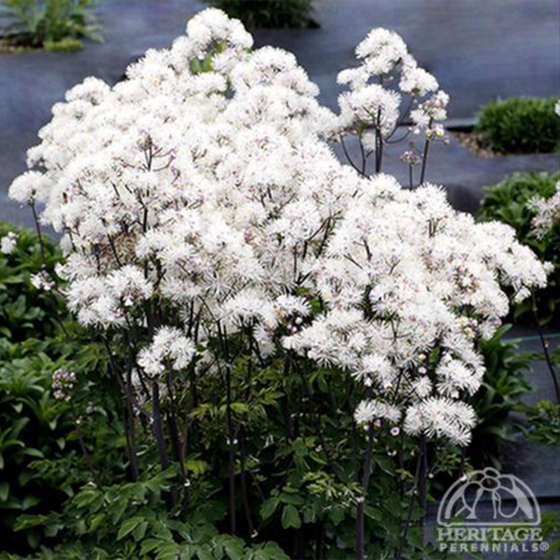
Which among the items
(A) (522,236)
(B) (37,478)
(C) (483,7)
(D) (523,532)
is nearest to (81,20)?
(C) (483,7)

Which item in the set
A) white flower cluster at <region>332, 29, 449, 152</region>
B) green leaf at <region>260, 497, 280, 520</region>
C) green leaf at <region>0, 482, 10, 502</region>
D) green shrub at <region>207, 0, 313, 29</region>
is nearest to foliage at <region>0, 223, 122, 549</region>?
green leaf at <region>0, 482, 10, 502</region>

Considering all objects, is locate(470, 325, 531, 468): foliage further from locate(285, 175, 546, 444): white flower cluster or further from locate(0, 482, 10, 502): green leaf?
locate(285, 175, 546, 444): white flower cluster

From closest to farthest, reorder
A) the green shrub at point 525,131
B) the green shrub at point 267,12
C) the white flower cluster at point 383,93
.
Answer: the white flower cluster at point 383,93 < the green shrub at point 525,131 < the green shrub at point 267,12

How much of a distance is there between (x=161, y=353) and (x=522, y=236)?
4.63 metres

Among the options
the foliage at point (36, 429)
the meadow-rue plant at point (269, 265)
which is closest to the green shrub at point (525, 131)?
the foliage at point (36, 429)

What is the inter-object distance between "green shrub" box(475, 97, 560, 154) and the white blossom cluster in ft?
21.8

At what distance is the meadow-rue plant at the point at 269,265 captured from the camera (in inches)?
116

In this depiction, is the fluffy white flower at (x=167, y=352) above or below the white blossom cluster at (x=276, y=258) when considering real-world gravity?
below

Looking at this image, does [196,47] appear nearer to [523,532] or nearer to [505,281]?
[505,281]

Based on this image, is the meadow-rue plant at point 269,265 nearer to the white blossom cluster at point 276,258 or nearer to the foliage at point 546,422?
the white blossom cluster at point 276,258

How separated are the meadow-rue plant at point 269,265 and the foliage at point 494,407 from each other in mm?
2042

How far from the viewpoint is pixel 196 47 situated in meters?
4.07

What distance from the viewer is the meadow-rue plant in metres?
2.95

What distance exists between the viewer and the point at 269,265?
323cm
